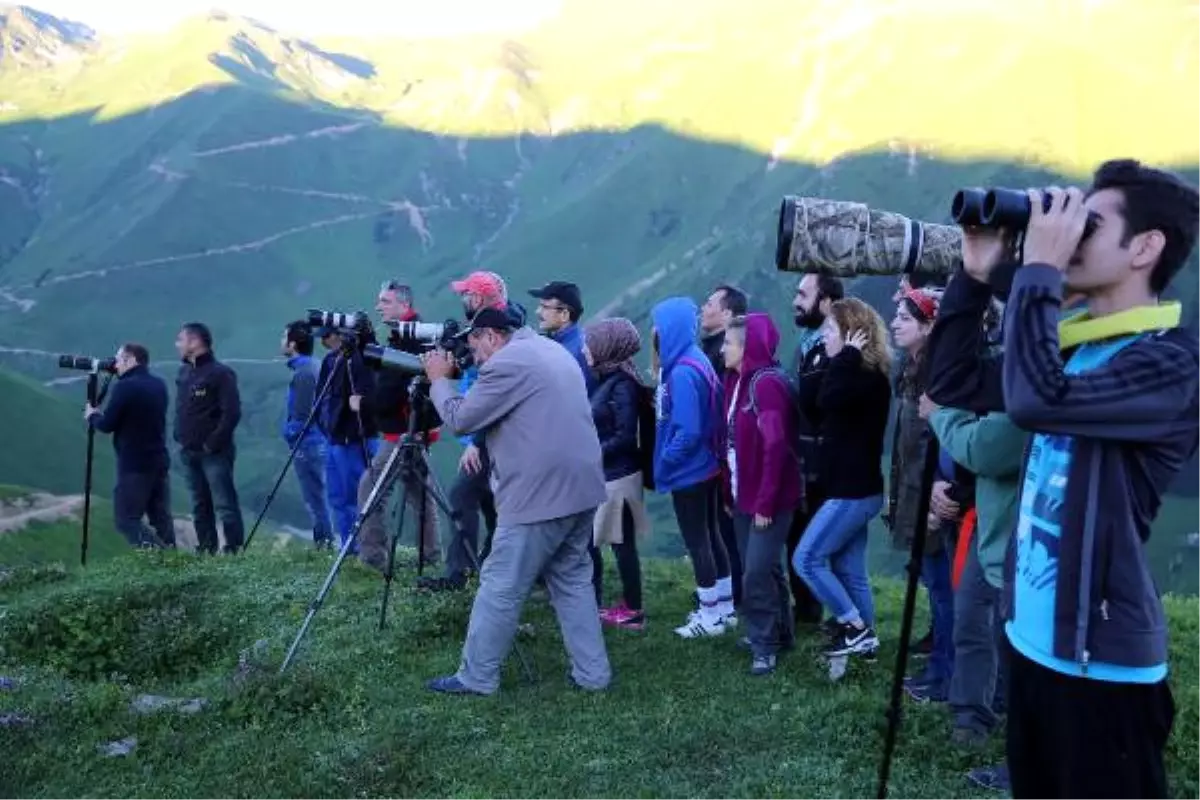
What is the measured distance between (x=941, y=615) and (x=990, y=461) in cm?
283

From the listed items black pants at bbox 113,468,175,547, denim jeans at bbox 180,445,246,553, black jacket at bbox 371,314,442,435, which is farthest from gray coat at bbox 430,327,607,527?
black pants at bbox 113,468,175,547

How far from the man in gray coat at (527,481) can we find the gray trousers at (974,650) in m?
2.34

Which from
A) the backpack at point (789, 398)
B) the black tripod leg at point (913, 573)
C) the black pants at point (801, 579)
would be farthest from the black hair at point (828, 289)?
the black tripod leg at point (913, 573)

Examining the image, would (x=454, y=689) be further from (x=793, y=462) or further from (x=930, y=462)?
(x=930, y=462)

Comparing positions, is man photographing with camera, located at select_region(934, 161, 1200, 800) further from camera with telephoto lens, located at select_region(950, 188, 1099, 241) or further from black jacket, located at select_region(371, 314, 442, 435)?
black jacket, located at select_region(371, 314, 442, 435)

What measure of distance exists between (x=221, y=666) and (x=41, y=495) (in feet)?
156

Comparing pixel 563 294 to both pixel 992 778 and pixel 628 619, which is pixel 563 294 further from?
pixel 992 778

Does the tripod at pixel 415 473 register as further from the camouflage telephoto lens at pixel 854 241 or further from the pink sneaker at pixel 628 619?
the camouflage telephoto lens at pixel 854 241

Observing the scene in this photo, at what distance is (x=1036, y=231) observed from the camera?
303cm

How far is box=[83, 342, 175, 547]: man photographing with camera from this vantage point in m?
11.4

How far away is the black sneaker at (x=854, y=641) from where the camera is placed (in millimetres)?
7051

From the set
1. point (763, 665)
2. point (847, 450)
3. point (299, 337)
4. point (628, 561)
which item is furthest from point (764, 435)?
point (299, 337)

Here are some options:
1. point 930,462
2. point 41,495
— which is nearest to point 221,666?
point 930,462

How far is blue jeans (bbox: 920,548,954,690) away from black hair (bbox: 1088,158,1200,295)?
389 cm
